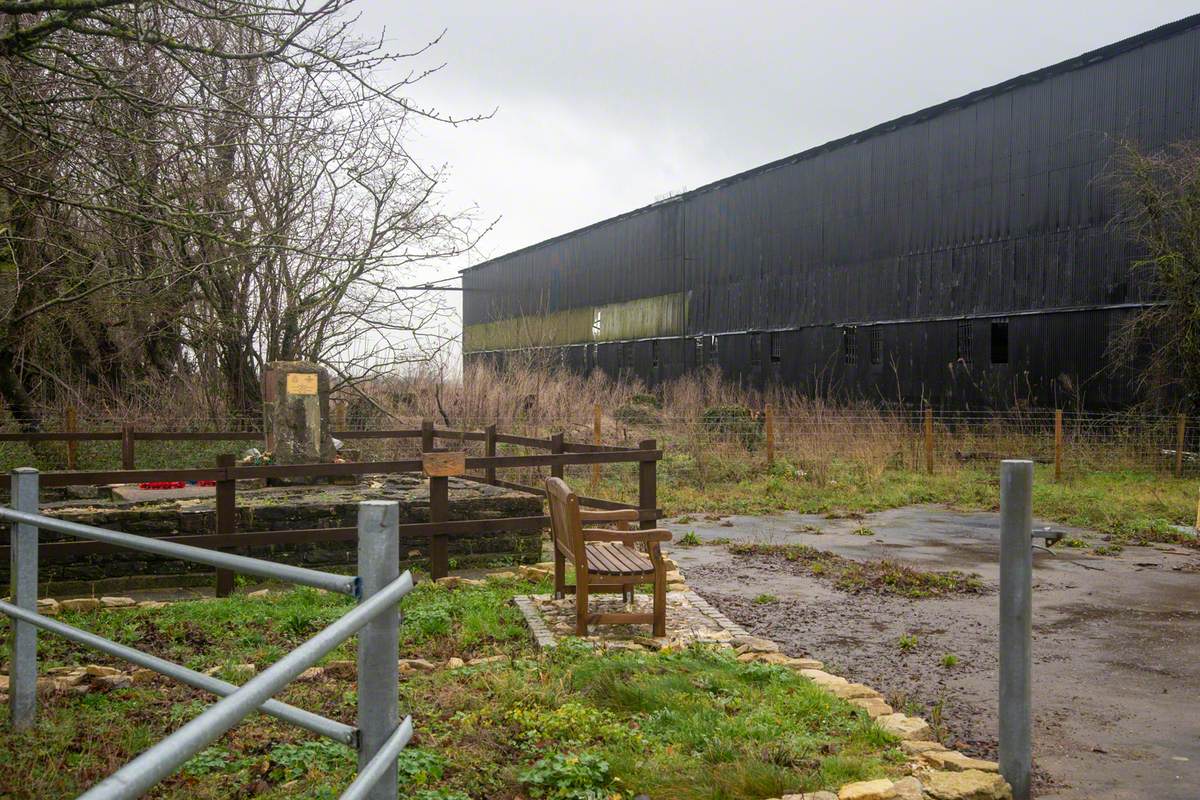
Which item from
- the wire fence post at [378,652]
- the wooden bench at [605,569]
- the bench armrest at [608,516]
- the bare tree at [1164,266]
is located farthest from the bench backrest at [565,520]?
the bare tree at [1164,266]

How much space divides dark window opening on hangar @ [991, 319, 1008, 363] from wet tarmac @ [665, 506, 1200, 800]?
1260 cm

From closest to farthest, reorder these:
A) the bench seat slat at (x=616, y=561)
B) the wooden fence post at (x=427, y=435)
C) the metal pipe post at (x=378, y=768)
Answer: the metal pipe post at (x=378, y=768)
the bench seat slat at (x=616, y=561)
the wooden fence post at (x=427, y=435)

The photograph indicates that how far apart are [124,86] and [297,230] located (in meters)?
9.66

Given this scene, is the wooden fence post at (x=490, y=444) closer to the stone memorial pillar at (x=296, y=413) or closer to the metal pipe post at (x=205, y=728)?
the stone memorial pillar at (x=296, y=413)

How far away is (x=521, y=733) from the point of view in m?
4.97

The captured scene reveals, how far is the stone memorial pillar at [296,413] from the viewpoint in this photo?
13.9 m

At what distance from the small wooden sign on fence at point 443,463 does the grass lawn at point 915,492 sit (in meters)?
6.70

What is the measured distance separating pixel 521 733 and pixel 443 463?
4.49 m

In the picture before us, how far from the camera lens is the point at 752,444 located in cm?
2305

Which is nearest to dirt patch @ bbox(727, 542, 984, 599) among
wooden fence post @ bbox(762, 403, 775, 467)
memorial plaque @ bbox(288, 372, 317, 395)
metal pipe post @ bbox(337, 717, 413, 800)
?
memorial plaque @ bbox(288, 372, 317, 395)

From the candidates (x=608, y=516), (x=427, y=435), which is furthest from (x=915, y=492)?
(x=608, y=516)

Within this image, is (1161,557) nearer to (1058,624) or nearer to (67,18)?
(1058,624)

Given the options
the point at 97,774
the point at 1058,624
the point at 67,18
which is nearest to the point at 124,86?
the point at 67,18

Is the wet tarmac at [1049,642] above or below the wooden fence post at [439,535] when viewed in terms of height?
below
